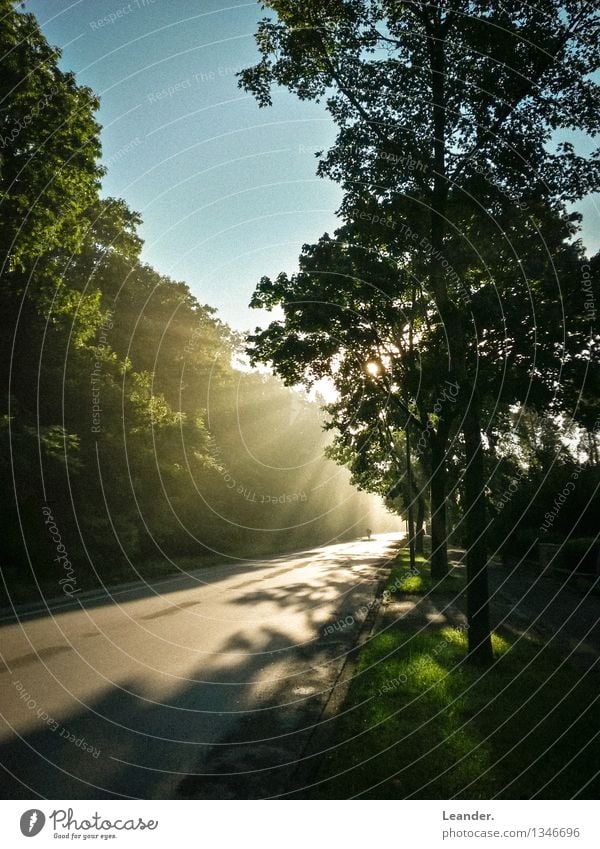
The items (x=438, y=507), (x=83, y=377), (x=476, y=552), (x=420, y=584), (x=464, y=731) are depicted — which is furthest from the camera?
(x=83, y=377)

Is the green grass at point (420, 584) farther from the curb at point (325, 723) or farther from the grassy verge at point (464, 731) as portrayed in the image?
the grassy verge at point (464, 731)

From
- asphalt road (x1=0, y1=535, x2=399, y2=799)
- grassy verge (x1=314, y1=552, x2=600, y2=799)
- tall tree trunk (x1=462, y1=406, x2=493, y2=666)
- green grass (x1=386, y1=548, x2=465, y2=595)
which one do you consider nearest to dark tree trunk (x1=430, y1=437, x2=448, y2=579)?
green grass (x1=386, y1=548, x2=465, y2=595)

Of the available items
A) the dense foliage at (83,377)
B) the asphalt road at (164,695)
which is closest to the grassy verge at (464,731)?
the asphalt road at (164,695)

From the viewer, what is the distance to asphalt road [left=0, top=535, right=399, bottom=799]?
188 inches

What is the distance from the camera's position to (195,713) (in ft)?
21.4

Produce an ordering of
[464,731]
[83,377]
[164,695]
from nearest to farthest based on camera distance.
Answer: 1. [464,731]
2. [164,695]
3. [83,377]

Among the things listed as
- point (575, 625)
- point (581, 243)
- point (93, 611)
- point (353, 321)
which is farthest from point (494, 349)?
point (93, 611)

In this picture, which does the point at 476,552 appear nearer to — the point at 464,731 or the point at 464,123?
the point at 464,731

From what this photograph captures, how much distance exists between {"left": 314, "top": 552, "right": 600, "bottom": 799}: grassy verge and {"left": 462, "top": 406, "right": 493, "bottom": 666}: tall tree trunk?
0.37 m

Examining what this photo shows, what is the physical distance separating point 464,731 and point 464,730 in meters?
0.03

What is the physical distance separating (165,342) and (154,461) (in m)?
11.5

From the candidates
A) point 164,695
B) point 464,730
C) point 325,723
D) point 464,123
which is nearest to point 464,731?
point 464,730

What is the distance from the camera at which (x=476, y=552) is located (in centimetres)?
830

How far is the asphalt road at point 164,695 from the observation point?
477cm
